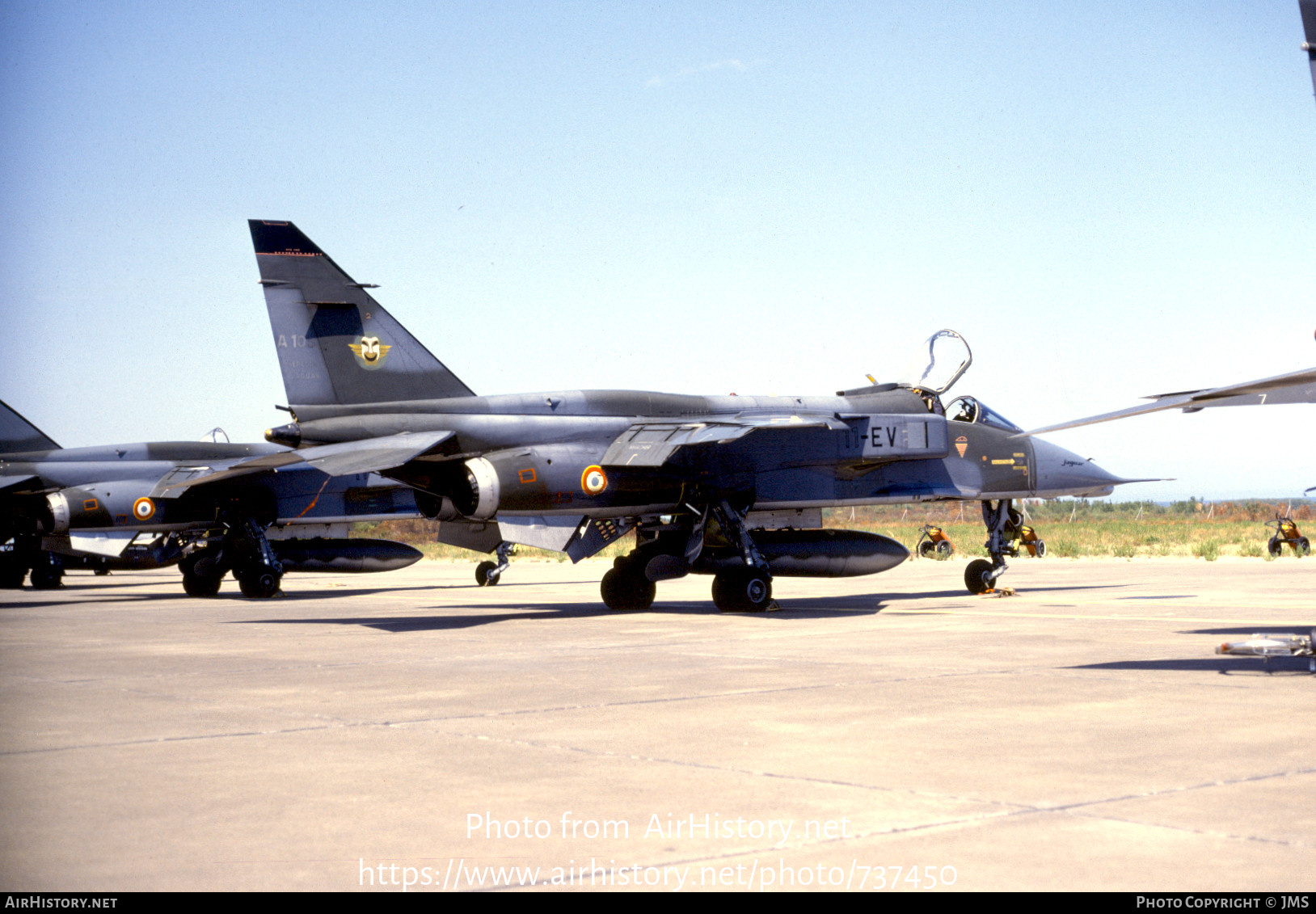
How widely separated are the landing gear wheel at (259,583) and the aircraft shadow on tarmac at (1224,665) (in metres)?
17.0

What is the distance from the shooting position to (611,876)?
171 inches

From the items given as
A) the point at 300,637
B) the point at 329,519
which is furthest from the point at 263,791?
the point at 329,519

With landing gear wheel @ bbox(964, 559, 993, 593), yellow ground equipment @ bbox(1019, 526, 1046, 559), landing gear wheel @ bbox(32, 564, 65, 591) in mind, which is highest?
yellow ground equipment @ bbox(1019, 526, 1046, 559)

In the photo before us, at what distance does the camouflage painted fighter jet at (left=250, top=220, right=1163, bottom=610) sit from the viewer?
16734 millimetres

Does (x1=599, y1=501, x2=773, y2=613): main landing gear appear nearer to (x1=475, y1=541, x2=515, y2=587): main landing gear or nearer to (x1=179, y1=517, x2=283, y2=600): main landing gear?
(x1=179, y1=517, x2=283, y2=600): main landing gear

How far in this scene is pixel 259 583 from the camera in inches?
928

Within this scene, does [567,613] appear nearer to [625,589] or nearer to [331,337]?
[625,589]

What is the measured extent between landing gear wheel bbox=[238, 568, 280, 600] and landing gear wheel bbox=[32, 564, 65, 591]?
9651mm

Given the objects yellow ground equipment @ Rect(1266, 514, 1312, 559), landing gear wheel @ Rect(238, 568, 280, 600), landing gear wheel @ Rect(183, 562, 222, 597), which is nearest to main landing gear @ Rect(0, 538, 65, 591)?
landing gear wheel @ Rect(183, 562, 222, 597)

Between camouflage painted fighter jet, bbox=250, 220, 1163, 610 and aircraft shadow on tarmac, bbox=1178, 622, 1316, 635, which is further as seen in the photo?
camouflage painted fighter jet, bbox=250, 220, 1163, 610

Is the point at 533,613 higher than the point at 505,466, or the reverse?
the point at 505,466

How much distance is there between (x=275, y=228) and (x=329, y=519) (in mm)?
8052

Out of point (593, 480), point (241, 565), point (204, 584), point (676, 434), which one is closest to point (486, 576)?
point (241, 565)
